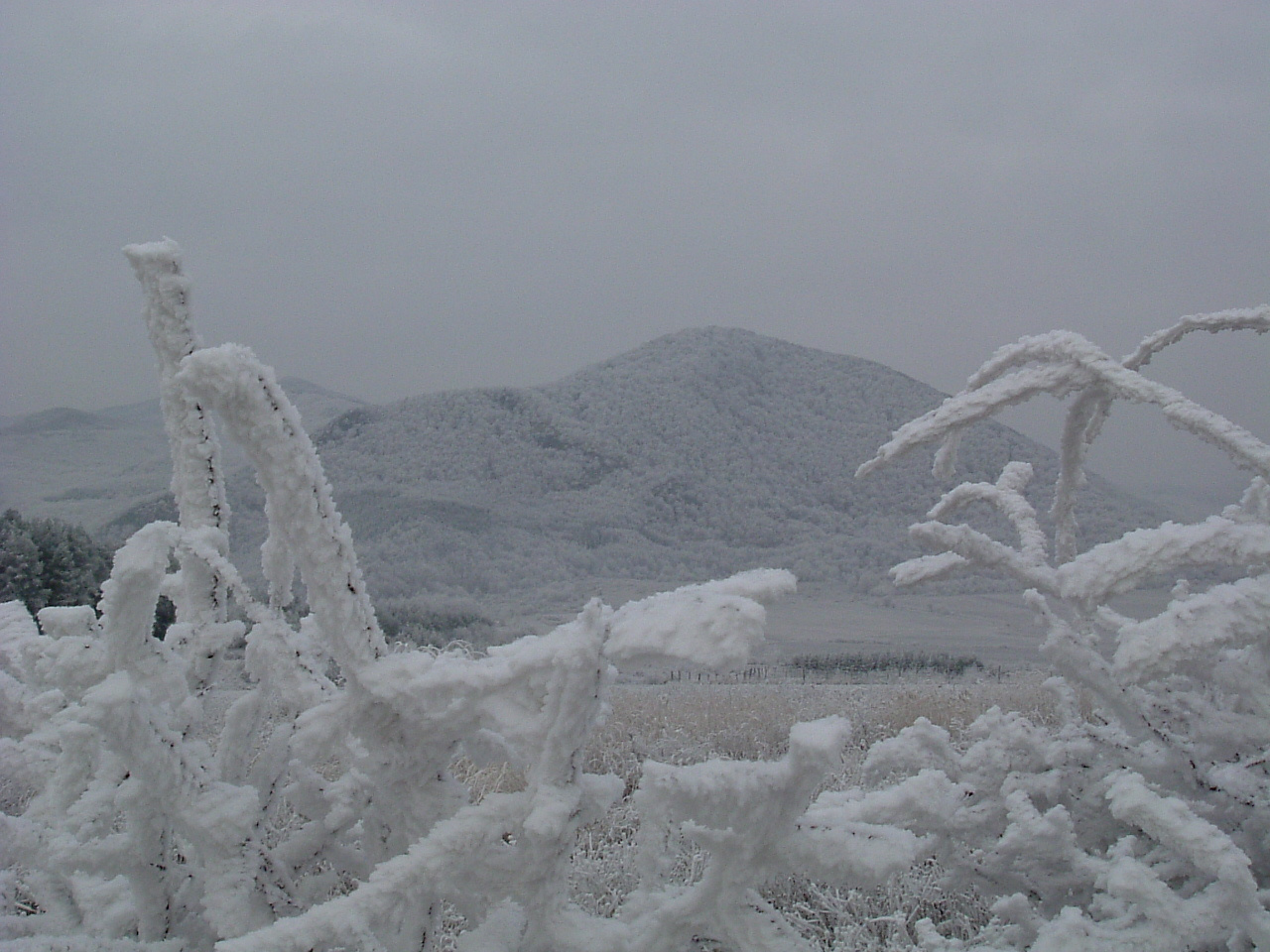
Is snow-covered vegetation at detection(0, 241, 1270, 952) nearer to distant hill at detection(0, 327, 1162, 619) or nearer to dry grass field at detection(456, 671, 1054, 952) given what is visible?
dry grass field at detection(456, 671, 1054, 952)

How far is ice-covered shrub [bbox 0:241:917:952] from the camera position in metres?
0.45

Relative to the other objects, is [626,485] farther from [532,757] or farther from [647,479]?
[532,757]

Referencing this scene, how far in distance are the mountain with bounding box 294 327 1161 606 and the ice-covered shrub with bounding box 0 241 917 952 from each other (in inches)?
131

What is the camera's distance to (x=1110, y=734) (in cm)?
93

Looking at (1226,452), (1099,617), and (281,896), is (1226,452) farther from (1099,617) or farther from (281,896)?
(281,896)

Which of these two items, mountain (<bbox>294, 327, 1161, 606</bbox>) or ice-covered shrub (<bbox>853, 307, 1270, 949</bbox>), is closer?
ice-covered shrub (<bbox>853, 307, 1270, 949</bbox>)

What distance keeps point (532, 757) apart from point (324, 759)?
17 centimetres

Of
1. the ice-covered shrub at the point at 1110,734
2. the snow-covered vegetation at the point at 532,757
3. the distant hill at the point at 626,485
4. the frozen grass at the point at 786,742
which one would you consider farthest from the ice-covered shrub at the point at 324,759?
the distant hill at the point at 626,485

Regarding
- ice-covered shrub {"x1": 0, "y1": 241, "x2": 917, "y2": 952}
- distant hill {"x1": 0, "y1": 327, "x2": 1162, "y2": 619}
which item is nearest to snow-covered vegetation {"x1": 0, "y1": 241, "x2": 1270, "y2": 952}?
ice-covered shrub {"x1": 0, "y1": 241, "x2": 917, "y2": 952}

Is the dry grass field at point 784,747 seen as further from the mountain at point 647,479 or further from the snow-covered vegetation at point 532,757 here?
the mountain at point 647,479

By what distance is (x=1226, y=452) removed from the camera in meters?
0.66

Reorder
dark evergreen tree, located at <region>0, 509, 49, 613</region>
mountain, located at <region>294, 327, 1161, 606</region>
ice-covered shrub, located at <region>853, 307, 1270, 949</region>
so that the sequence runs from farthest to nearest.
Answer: mountain, located at <region>294, 327, 1161, 606</region> < dark evergreen tree, located at <region>0, 509, 49, 613</region> < ice-covered shrub, located at <region>853, 307, 1270, 949</region>

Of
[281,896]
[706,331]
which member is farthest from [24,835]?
[706,331]

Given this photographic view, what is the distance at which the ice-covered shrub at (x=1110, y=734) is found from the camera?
0.57 m
